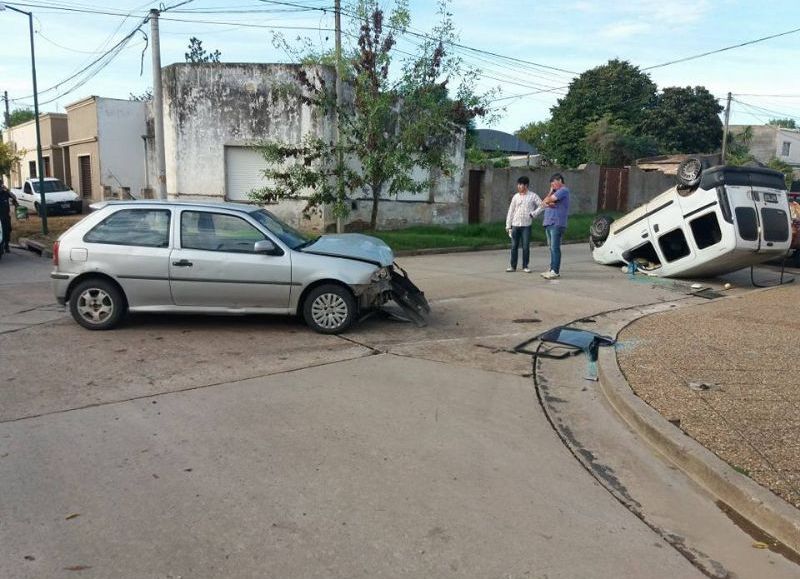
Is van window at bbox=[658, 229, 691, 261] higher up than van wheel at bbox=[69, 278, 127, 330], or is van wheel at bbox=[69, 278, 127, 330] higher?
van window at bbox=[658, 229, 691, 261]

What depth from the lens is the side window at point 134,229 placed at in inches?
299

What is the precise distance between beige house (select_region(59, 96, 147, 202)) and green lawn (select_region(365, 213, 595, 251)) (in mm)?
11948

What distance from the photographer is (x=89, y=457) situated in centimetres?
435

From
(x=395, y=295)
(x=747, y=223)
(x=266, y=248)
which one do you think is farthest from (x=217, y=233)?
(x=747, y=223)

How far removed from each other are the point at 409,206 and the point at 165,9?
9.34 m

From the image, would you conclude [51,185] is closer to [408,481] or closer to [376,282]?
[376,282]

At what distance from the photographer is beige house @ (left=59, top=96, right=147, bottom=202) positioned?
25.9 m

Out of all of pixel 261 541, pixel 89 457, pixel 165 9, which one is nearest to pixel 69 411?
pixel 89 457

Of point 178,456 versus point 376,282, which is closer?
point 178,456

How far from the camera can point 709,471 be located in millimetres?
4211

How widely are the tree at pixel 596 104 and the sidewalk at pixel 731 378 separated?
126 feet

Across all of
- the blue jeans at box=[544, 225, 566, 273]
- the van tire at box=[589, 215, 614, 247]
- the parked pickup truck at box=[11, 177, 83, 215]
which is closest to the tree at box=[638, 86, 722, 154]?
the van tire at box=[589, 215, 614, 247]

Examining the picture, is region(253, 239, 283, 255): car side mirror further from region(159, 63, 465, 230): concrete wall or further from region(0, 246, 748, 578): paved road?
region(159, 63, 465, 230): concrete wall

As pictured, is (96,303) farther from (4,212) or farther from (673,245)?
(673,245)
